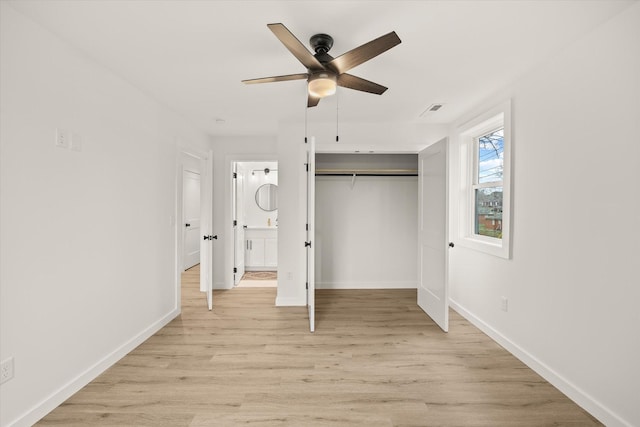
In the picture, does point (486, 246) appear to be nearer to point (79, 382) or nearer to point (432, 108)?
point (432, 108)

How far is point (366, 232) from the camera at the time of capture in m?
4.75

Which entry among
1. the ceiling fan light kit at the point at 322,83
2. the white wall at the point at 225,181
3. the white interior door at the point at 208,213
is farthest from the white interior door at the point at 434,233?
the white interior door at the point at 208,213

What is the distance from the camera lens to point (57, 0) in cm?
162

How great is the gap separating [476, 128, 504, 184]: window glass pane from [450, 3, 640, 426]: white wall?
1.55ft

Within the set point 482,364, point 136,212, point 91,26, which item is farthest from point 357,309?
point 91,26

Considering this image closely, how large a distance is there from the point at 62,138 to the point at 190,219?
15.1 ft

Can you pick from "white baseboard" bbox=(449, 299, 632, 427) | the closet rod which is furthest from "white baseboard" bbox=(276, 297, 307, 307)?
"white baseboard" bbox=(449, 299, 632, 427)

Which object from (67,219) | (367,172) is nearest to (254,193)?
(367,172)

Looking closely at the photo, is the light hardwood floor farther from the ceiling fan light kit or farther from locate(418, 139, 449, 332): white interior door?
the ceiling fan light kit

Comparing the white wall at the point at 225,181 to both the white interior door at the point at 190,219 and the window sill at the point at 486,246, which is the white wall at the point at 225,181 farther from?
the window sill at the point at 486,246

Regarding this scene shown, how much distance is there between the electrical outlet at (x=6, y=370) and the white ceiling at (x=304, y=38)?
192 cm

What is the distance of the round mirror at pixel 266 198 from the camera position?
615cm

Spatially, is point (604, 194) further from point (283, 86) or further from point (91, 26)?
point (91, 26)

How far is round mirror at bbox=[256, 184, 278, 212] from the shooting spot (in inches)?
242
